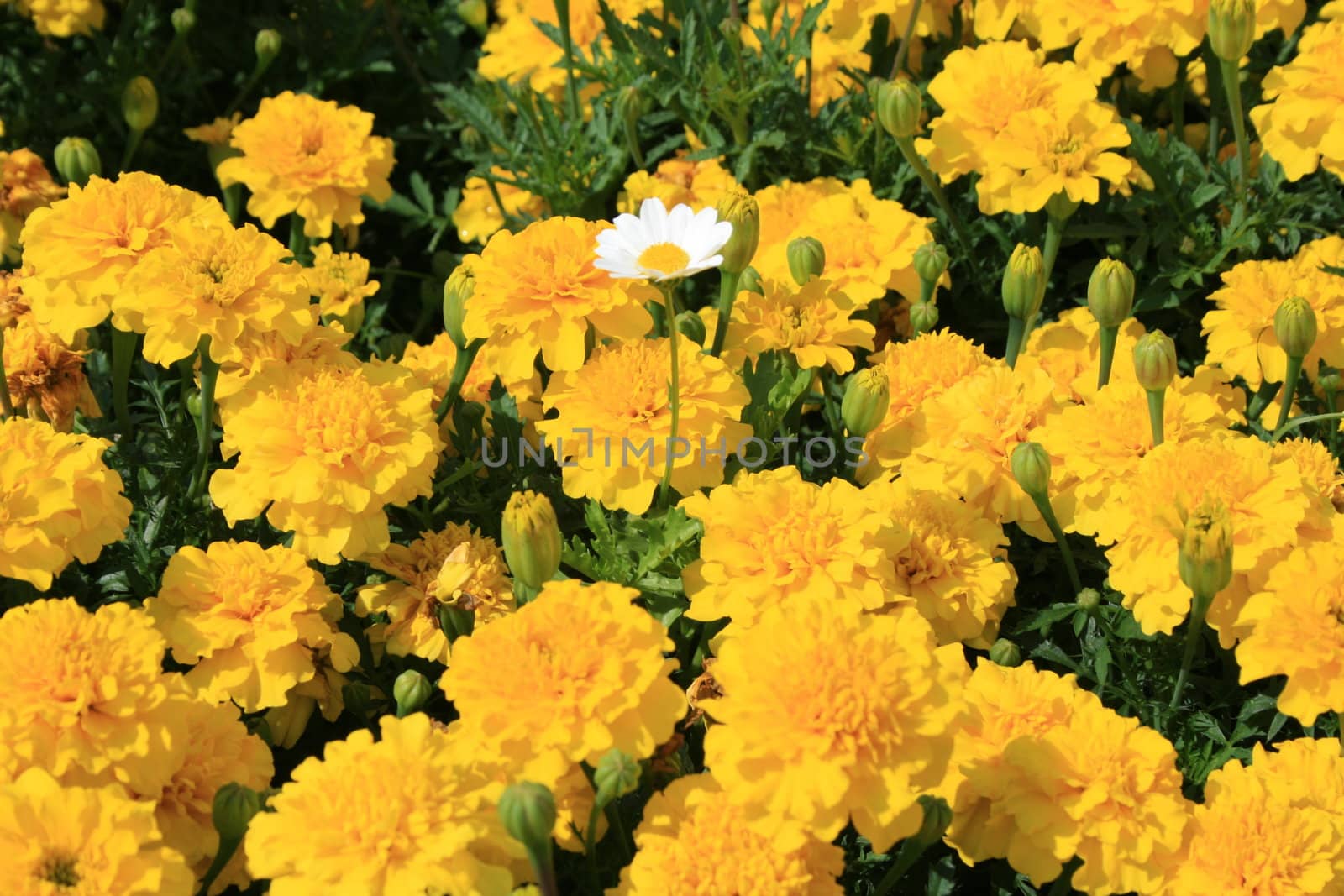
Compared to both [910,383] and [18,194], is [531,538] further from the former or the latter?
[18,194]

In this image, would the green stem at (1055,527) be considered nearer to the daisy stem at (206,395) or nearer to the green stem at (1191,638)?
the green stem at (1191,638)

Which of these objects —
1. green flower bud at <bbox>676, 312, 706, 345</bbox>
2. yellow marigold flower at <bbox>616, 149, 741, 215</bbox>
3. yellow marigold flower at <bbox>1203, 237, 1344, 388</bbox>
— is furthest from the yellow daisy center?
yellow marigold flower at <bbox>1203, 237, 1344, 388</bbox>

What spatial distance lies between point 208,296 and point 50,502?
0.29 meters

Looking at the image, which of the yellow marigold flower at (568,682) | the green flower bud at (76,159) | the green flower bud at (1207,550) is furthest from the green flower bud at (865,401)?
the green flower bud at (76,159)

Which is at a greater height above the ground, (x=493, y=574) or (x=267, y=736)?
(x=493, y=574)

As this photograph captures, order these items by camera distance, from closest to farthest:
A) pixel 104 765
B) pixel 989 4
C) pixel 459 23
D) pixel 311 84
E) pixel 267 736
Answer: pixel 104 765 → pixel 267 736 → pixel 989 4 → pixel 311 84 → pixel 459 23

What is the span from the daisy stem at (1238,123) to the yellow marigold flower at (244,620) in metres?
1.32

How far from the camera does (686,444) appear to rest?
1720 millimetres

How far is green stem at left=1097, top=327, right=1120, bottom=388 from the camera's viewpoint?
1936mm

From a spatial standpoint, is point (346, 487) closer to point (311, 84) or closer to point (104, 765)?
point (104, 765)

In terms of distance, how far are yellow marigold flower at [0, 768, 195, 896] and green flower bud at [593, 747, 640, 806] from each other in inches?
13.9

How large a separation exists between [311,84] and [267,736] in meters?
1.47

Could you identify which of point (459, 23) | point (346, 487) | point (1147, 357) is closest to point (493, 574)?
point (346, 487)

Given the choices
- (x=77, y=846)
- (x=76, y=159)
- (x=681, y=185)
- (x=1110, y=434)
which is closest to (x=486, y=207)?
(x=681, y=185)
